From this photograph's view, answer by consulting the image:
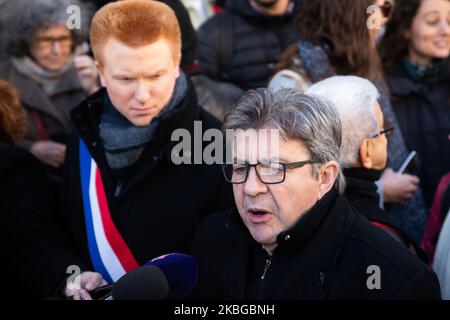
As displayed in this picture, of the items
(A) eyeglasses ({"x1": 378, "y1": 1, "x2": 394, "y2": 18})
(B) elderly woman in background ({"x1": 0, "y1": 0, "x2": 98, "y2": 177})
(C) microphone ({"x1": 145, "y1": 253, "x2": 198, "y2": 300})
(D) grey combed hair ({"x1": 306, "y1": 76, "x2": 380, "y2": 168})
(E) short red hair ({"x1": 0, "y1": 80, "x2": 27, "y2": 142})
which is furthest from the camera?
(B) elderly woman in background ({"x1": 0, "y1": 0, "x2": 98, "y2": 177})

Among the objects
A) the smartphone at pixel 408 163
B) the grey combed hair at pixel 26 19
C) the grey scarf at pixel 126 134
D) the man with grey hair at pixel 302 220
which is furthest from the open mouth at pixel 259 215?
the grey combed hair at pixel 26 19

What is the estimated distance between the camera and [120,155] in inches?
135

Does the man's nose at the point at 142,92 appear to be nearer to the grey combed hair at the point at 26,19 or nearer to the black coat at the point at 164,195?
the black coat at the point at 164,195

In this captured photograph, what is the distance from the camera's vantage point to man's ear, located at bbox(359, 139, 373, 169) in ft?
10.5

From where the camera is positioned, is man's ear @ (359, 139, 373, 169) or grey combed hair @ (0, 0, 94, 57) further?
grey combed hair @ (0, 0, 94, 57)

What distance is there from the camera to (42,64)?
462cm

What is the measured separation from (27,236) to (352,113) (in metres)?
1.44

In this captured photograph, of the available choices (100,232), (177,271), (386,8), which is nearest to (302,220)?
(177,271)

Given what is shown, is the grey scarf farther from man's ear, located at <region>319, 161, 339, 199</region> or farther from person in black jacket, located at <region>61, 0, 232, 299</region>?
man's ear, located at <region>319, 161, 339, 199</region>

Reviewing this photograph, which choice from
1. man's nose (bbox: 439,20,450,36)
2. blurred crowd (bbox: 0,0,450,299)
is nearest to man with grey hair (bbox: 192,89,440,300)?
blurred crowd (bbox: 0,0,450,299)

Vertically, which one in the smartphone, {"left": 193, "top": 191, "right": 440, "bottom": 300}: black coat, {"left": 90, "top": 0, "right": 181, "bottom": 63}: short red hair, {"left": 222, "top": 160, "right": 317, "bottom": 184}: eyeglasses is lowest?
{"left": 193, "top": 191, "right": 440, "bottom": 300}: black coat

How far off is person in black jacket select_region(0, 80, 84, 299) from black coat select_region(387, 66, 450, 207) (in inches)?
81.3

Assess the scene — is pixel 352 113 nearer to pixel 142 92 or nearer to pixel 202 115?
pixel 202 115

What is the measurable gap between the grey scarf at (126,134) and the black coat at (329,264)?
0.74 metres
